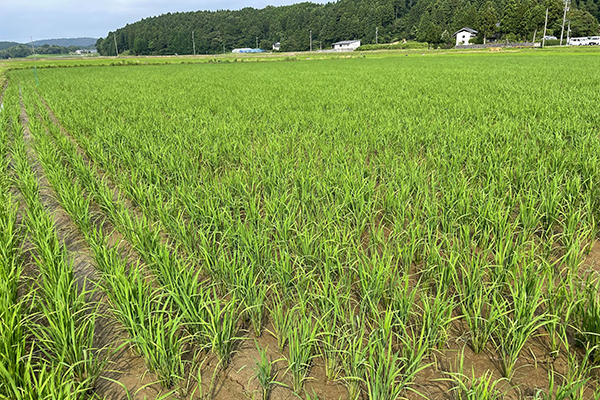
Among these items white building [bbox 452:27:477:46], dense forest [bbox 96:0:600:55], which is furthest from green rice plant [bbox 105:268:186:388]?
white building [bbox 452:27:477:46]

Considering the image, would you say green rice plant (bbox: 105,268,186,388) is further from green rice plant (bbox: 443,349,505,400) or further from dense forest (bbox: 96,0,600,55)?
dense forest (bbox: 96,0,600,55)

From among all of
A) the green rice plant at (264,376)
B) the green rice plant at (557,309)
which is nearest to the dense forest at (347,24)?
the green rice plant at (557,309)

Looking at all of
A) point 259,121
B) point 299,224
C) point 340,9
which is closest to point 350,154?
point 299,224

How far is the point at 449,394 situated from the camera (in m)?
1.82

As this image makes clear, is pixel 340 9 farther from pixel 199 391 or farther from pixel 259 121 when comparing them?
pixel 199 391

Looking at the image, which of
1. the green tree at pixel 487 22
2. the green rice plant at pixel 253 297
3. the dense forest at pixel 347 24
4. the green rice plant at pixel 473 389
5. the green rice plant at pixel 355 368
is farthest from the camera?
the dense forest at pixel 347 24

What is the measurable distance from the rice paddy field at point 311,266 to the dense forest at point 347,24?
228ft

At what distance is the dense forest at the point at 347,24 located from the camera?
63963 millimetres

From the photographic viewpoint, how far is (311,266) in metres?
2.62

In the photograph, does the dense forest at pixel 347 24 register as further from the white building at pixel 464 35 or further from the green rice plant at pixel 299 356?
the green rice plant at pixel 299 356

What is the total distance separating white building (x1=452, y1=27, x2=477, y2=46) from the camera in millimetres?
71312

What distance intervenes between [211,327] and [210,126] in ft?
19.3

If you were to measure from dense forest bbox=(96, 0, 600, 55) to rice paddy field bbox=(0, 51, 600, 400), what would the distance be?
69.6m

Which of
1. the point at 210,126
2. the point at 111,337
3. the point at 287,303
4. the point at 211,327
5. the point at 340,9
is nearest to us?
the point at 211,327
